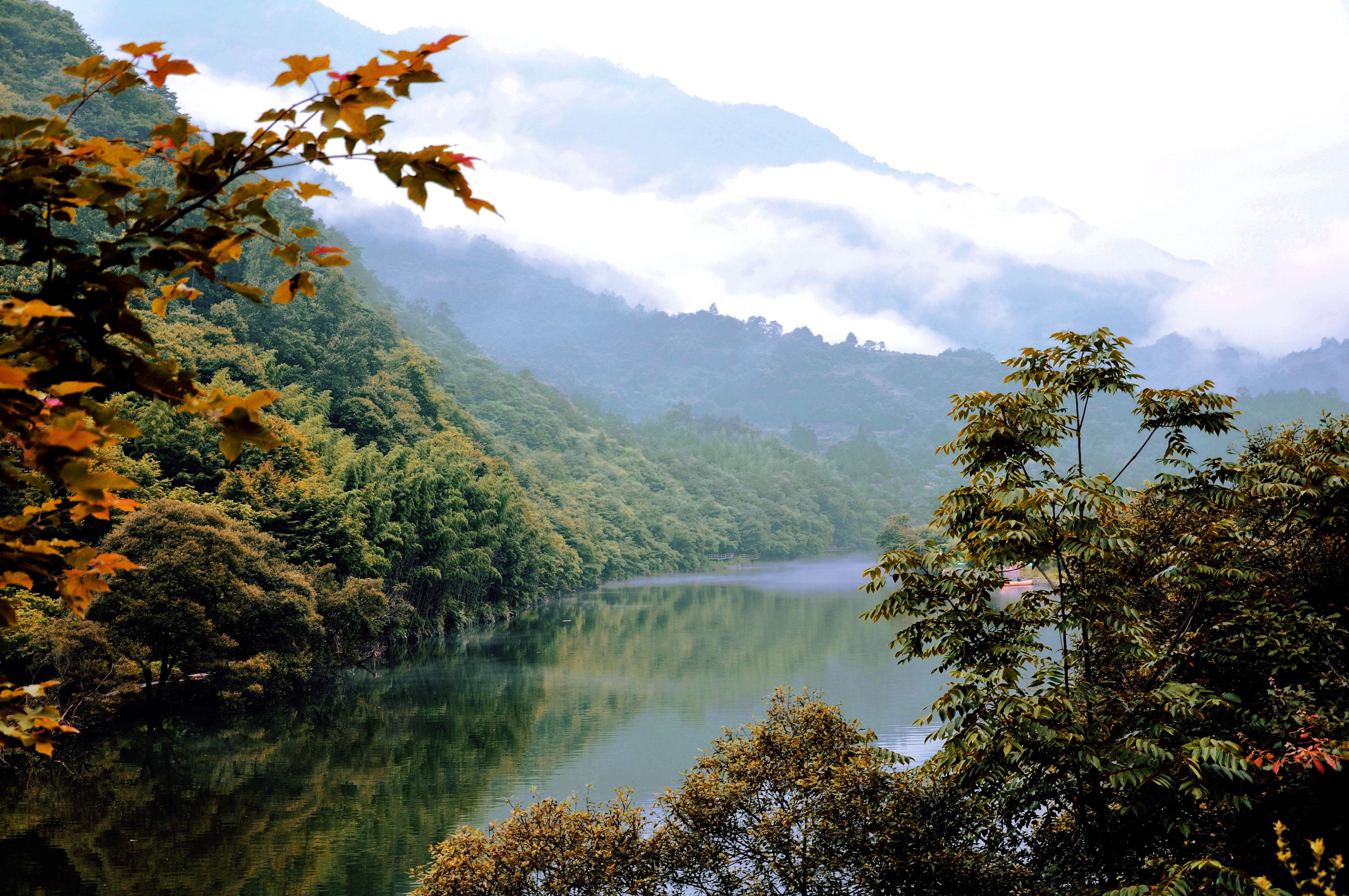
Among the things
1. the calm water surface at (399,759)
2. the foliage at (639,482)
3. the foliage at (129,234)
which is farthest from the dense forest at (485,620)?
the foliage at (639,482)

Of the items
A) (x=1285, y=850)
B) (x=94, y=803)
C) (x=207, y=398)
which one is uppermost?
(x=207, y=398)

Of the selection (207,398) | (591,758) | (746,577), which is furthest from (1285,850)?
(746,577)

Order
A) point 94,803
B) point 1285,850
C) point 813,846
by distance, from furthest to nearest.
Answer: point 94,803
point 813,846
point 1285,850

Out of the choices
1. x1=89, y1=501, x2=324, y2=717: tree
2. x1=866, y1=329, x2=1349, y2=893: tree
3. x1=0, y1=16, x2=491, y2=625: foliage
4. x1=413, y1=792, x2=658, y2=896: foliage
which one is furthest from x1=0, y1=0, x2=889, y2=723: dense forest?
x1=866, y1=329, x2=1349, y2=893: tree

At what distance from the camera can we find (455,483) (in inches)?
1246

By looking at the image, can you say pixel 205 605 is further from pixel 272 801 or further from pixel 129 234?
pixel 129 234

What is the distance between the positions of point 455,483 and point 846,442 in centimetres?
10808

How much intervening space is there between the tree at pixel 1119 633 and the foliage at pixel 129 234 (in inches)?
175

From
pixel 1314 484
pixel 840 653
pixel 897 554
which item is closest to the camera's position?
pixel 1314 484

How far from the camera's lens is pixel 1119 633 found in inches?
235

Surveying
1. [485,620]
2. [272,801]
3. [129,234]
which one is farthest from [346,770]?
[485,620]

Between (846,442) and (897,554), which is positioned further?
(846,442)

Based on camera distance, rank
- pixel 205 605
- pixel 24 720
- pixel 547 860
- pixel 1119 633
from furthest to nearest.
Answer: pixel 205 605, pixel 547 860, pixel 1119 633, pixel 24 720

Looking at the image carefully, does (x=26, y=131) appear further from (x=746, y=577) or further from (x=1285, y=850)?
(x=746, y=577)
